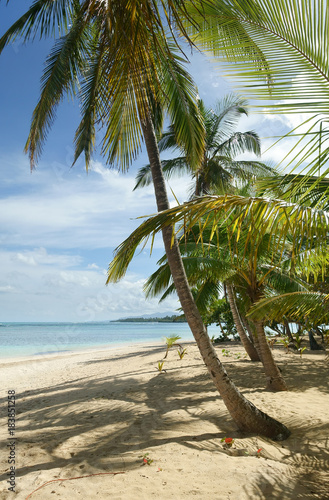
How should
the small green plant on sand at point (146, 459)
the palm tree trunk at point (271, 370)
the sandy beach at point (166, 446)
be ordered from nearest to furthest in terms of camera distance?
1. the sandy beach at point (166, 446)
2. the small green plant on sand at point (146, 459)
3. the palm tree trunk at point (271, 370)

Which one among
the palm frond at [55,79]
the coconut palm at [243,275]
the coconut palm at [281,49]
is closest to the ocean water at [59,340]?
the coconut palm at [243,275]

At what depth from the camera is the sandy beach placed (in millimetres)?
3596

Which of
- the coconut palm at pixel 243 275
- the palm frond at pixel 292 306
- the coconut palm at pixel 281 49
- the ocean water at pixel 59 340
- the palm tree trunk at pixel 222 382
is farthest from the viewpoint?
the ocean water at pixel 59 340

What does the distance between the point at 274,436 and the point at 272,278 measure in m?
4.44

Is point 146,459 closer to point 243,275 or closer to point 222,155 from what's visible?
point 243,275

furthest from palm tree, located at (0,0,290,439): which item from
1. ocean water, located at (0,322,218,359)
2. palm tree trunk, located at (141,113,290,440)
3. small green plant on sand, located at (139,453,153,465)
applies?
ocean water, located at (0,322,218,359)

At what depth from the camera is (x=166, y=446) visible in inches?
185

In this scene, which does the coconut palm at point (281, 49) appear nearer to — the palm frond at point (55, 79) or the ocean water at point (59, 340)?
the palm frond at point (55, 79)

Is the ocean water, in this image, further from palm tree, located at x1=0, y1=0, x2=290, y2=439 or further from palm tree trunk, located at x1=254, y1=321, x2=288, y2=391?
palm tree, located at x1=0, y1=0, x2=290, y2=439

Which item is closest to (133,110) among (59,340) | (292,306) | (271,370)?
(292,306)

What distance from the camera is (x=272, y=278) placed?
8797 millimetres

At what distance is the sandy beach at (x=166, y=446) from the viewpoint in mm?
3596

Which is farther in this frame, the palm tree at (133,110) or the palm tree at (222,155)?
the palm tree at (222,155)

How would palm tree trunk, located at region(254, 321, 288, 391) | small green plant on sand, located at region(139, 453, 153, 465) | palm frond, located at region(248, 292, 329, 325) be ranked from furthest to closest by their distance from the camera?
palm tree trunk, located at region(254, 321, 288, 391) → palm frond, located at region(248, 292, 329, 325) → small green plant on sand, located at region(139, 453, 153, 465)
